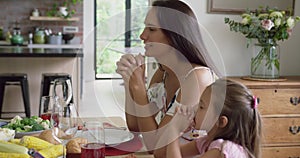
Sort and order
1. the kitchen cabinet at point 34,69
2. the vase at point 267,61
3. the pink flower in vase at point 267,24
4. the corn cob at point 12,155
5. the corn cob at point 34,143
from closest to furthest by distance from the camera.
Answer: the corn cob at point 12,155
the corn cob at point 34,143
the pink flower in vase at point 267,24
the vase at point 267,61
the kitchen cabinet at point 34,69

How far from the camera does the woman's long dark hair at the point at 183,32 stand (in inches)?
66.6

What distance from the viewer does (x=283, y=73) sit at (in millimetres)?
3555

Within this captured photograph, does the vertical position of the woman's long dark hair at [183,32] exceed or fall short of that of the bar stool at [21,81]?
it exceeds it

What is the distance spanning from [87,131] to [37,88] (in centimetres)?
292

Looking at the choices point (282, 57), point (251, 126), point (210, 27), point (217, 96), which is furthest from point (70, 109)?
point (282, 57)

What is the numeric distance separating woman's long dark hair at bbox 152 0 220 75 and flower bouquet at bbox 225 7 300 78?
1468 mm

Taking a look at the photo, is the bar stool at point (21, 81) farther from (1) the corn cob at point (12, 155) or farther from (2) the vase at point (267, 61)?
(1) the corn cob at point (12, 155)

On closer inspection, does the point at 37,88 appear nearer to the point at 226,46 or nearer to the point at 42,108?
the point at 226,46

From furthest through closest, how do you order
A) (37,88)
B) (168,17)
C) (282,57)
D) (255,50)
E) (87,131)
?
(37,88)
(282,57)
(255,50)
(168,17)
(87,131)

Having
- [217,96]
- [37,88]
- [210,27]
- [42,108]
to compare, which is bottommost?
[37,88]

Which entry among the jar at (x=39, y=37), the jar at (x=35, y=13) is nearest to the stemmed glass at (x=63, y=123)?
the jar at (x=39, y=37)

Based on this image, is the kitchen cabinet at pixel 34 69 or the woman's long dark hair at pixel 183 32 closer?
the woman's long dark hair at pixel 183 32

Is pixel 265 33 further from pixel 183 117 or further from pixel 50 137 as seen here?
pixel 50 137

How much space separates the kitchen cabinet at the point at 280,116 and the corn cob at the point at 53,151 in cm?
197
